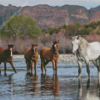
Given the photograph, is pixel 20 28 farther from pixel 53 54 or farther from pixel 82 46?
pixel 82 46

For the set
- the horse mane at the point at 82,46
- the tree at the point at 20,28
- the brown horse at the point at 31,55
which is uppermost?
the tree at the point at 20,28

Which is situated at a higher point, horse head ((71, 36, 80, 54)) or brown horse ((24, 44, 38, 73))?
horse head ((71, 36, 80, 54))

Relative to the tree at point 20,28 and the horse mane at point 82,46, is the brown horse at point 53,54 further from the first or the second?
the tree at point 20,28

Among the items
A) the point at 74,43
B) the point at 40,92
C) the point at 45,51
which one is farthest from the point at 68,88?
the point at 45,51

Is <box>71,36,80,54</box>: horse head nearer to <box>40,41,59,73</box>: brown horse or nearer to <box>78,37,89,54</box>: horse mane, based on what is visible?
<box>78,37,89,54</box>: horse mane

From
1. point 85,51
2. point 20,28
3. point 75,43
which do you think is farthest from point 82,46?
point 20,28

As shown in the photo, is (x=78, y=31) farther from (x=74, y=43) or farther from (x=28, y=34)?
(x=74, y=43)

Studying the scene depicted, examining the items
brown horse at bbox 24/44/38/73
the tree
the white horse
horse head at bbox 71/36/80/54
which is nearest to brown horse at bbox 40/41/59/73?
brown horse at bbox 24/44/38/73

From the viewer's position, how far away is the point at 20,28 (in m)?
112

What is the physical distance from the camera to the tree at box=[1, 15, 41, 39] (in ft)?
359

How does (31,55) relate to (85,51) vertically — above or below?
below

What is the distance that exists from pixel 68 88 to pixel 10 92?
6.42ft

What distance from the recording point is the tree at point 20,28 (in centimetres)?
10939

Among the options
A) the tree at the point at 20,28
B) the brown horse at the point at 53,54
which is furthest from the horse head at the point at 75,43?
the tree at the point at 20,28
